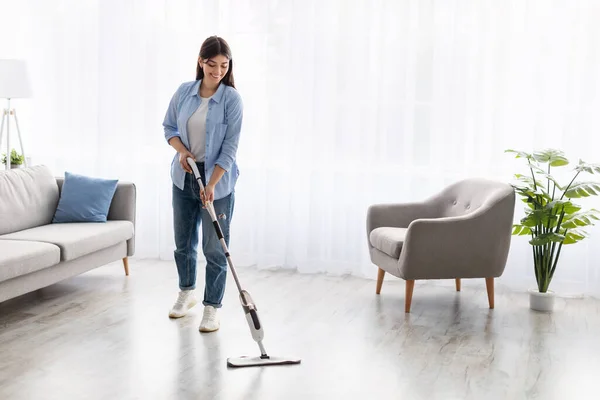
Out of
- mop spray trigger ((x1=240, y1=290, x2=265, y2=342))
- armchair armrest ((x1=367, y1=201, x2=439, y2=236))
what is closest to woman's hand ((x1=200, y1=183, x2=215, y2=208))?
mop spray trigger ((x1=240, y1=290, x2=265, y2=342))

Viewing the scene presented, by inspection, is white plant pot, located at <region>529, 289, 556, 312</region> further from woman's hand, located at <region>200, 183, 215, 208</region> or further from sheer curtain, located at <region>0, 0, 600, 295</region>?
woman's hand, located at <region>200, 183, 215, 208</region>

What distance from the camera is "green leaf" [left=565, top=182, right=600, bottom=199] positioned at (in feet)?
13.3

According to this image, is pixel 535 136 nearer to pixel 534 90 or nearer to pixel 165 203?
pixel 534 90

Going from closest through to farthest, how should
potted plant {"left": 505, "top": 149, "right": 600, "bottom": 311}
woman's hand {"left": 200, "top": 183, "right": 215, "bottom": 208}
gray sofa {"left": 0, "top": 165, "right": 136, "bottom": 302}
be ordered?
woman's hand {"left": 200, "top": 183, "right": 215, "bottom": 208}
gray sofa {"left": 0, "top": 165, "right": 136, "bottom": 302}
potted plant {"left": 505, "top": 149, "right": 600, "bottom": 311}

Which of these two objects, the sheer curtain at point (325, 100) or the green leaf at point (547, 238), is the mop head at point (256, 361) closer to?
the green leaf at point (547, 238)

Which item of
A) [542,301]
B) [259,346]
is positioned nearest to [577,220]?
[542,301]

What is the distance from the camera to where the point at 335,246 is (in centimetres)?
523

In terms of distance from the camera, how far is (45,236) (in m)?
4.15

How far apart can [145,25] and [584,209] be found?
3242 millimetres

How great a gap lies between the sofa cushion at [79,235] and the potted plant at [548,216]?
2327mm

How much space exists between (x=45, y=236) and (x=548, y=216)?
2.73 meters

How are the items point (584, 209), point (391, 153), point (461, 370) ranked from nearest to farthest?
point (461, 370) → point (584, 209) → point (391, 153)

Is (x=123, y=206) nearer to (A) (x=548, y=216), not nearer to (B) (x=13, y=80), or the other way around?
(B) (x=13, y=80)

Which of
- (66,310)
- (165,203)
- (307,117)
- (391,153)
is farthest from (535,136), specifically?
(66,310)
